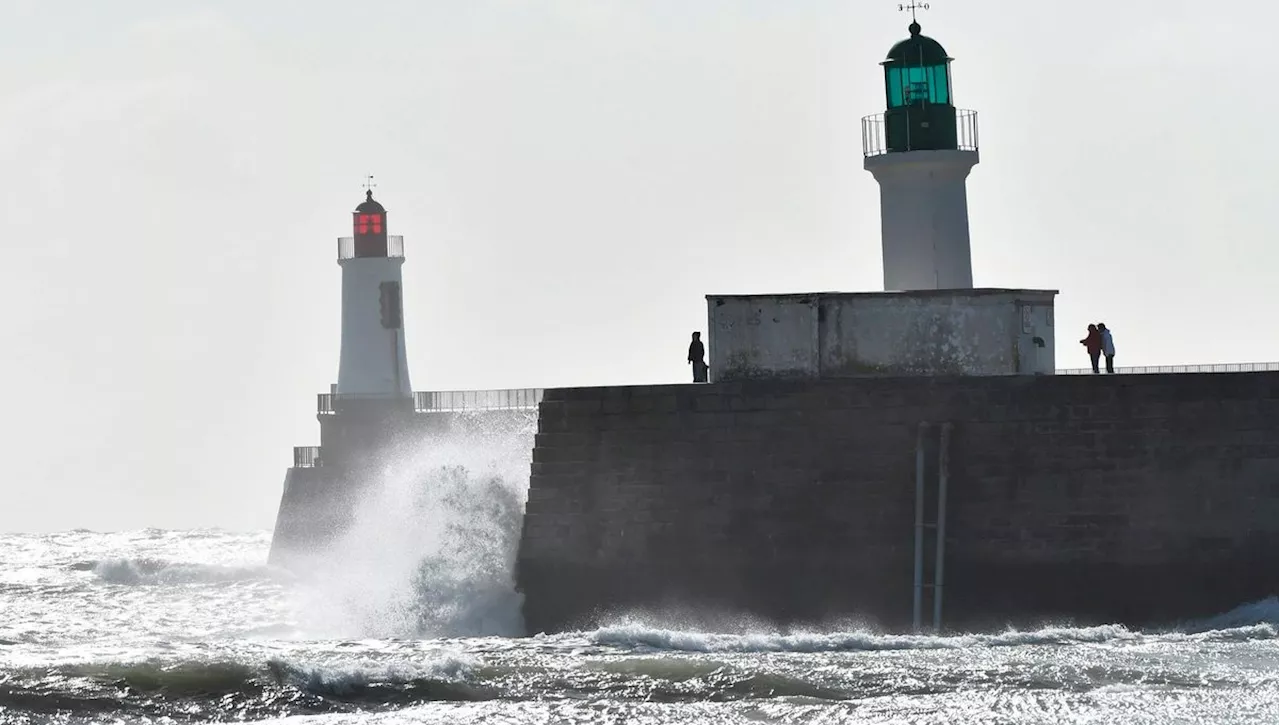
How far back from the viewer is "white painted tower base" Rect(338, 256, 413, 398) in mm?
35750

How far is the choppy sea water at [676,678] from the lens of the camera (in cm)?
1336

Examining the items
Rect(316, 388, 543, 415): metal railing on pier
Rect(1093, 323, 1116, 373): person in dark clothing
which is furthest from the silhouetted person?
Rect(316, 388, 543, 415): metal railing on pier

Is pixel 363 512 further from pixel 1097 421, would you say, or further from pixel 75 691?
pixel 75 691

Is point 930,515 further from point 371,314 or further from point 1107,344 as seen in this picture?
point 371,314

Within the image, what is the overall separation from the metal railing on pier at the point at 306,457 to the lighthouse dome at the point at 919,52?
16398 millimetres

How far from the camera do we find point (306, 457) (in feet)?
117

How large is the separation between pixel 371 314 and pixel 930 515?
19561 mm

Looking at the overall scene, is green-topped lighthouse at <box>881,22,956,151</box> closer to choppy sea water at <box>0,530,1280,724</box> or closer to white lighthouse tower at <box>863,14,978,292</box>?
white lighthouse tower at <box>863,14,978,292</box>

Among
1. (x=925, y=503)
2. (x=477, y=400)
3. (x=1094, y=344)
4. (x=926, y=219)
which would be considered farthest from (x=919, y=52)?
(x=477, y=400)

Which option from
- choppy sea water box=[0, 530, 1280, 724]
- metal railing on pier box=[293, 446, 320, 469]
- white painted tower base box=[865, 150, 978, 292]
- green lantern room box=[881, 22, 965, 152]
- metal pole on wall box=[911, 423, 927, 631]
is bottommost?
choppy sea water box=[0, 530, 1280, 724]

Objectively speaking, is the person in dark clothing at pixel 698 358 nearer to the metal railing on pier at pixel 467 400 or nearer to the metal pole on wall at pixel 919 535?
the metal pole on wall at pixel 919 535

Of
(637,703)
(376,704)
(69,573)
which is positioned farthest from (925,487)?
(69,573)

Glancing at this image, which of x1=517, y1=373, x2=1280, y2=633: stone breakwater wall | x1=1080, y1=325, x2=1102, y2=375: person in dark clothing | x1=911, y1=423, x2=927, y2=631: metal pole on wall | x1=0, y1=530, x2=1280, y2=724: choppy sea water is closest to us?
x1=0, y1=530, x2=1280, y2=724: choppy sea water

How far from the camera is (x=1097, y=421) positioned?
1816 centimetres
